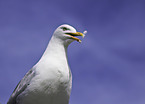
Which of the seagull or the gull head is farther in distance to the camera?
Result: the gull head

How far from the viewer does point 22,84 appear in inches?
203

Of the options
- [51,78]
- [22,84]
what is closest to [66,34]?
[51,78]

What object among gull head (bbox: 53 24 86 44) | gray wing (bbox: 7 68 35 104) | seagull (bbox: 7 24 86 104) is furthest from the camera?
gull head (bbox: 53 24 86 44)

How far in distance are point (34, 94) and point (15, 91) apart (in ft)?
2.99

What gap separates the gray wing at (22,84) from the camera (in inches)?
197

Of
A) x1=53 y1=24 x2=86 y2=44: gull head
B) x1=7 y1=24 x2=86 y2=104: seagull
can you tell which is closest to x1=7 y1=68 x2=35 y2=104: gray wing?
x1=7 y1=24 x2=86 y2=104: seagull

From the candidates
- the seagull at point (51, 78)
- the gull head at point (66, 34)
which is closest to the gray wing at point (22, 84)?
the seagull at point (51, 78)

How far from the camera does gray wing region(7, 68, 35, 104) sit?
4996 millimetres

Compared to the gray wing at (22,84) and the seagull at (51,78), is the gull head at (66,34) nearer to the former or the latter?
the seagull at (51,78)

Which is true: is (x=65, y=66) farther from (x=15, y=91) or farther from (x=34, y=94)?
(x=15, y=91)

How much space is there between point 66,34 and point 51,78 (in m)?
1.24

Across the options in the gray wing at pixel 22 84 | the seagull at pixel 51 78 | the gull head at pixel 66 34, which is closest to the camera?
the seagull at pixel 51 78

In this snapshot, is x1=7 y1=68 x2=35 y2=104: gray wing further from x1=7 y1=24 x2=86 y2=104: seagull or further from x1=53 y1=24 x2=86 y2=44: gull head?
x1=53 y1=24 x2=86 y2=44: gull head

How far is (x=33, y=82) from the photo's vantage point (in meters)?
4.77
